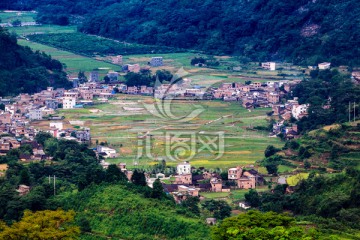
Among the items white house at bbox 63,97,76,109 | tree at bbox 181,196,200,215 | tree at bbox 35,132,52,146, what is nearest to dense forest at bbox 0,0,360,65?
white house at bbox 63,97,76,109

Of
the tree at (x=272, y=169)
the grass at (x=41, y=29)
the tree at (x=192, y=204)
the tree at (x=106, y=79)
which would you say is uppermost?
the grass at (x=41, y=29)

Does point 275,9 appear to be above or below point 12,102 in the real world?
above

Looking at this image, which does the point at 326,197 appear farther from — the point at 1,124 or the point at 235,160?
the point at 1,124

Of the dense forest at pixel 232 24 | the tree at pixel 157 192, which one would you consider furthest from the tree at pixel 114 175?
the dense forest at pixel 232 24

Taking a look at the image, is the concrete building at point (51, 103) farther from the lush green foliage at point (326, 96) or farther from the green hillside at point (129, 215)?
the green hillside at point (129, 215)

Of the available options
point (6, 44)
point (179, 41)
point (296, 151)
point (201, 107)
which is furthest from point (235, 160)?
point (179, 41)

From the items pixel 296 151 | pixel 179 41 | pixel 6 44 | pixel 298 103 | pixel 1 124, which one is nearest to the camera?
pixel 296 151

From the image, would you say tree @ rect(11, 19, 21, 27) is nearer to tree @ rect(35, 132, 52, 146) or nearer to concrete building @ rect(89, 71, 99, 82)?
concrete building @ rect(89, 71, 99, 82)
